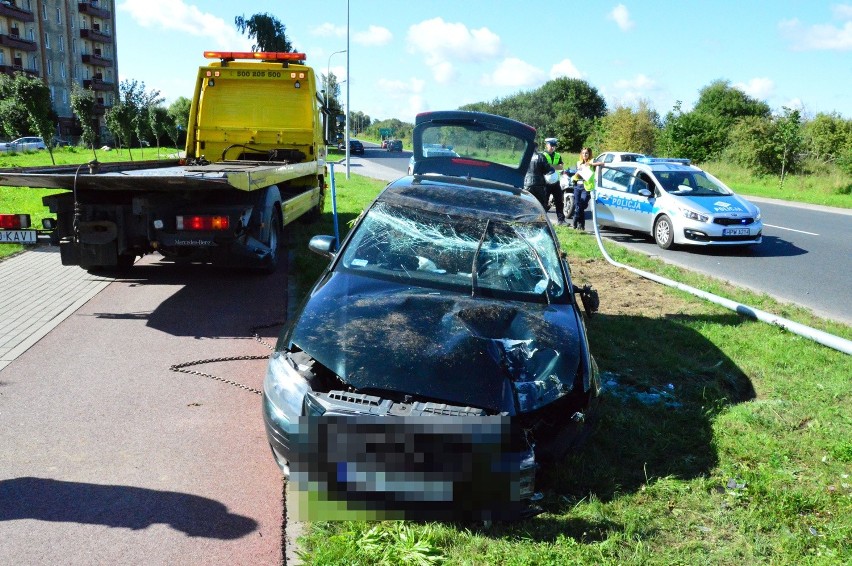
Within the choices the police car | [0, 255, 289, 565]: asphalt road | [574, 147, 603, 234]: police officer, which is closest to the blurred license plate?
[0, 255, 289, 565]: asphalt road

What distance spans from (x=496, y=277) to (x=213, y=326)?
346 centimetres

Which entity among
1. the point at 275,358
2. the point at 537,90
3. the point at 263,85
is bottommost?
the point at 275,358

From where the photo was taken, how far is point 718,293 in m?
8.59

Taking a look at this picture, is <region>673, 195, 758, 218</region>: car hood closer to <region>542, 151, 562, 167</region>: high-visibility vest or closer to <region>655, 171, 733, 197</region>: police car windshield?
<region>655, 171, 733, 197</region>: police car windshield

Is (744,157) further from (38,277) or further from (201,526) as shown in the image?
(201,526)

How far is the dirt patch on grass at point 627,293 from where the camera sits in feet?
25.5

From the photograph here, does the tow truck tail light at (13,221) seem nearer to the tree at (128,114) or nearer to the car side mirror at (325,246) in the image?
the car side mirror at (325,246)

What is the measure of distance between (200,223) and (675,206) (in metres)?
9.29

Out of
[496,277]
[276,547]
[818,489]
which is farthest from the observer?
[496,277]

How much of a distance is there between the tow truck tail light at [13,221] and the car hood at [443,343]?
4056mm

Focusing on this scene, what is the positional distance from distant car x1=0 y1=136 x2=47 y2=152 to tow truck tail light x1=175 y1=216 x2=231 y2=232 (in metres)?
40.0

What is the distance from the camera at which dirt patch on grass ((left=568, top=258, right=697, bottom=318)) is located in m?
7.79

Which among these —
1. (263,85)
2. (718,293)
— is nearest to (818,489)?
(718,293)

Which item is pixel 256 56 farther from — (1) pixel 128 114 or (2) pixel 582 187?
(1) pixel 128 114
